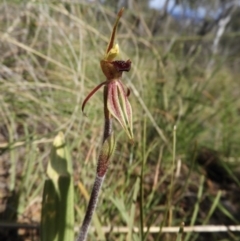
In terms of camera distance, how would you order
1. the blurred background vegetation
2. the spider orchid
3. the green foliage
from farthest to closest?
the blurred background vegetation → the green foliage → the spider orchid

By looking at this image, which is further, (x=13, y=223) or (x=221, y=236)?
(x=221, y=236)

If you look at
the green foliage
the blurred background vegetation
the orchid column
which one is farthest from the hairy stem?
the blurred background vegetation

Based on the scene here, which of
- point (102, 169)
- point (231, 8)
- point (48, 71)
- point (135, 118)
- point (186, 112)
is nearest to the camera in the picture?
point (102, 169)

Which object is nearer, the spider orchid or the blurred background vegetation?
the spider orchid

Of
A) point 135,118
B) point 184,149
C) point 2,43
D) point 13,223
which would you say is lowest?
point 13,223

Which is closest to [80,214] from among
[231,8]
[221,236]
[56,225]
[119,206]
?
[119,206]

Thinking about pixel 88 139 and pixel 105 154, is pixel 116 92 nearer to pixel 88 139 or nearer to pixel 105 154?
pixel 105 154

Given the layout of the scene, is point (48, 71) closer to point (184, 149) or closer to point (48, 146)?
point (48, 146)

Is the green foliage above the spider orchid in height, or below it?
below

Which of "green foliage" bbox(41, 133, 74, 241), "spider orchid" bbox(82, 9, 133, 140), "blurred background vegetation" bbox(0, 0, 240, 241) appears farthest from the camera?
"blurred background vegetation" bbox(0, 0, 240, 241)

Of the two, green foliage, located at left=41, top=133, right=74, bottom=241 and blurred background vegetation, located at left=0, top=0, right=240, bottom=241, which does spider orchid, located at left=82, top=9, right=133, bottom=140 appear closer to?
green foliage, located at left=41, top=133, right=74, bottom=241

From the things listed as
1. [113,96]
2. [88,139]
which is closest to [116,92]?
[113,96]
